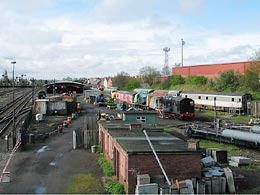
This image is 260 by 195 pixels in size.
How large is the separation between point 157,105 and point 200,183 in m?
43.7

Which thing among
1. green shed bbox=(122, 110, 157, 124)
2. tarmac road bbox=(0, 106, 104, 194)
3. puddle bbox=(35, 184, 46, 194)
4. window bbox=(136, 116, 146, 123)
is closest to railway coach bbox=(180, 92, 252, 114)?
green shed bbox=(122, 110, 157, 124)

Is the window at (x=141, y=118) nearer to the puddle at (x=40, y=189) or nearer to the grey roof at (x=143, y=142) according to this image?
the grey roof at (x=143, y=142)

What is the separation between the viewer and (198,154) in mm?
18047

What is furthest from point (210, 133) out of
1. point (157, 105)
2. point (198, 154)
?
point (157, 105)

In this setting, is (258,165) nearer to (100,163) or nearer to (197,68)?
(100,163)

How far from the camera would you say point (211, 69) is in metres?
92.8

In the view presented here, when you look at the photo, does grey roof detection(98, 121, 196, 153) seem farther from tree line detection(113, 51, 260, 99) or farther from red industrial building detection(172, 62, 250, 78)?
red industrial building detection(172, 62, 250, 78)

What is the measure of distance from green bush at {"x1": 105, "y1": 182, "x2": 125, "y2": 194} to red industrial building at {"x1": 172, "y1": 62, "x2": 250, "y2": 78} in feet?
208

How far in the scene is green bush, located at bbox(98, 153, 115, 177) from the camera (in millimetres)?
21219

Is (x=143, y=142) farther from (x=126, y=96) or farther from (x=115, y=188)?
(x=126, y=96)

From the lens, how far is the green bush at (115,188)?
58.6ft

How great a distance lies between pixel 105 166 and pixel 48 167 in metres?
3.74

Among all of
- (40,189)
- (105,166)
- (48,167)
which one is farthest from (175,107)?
(40,189)

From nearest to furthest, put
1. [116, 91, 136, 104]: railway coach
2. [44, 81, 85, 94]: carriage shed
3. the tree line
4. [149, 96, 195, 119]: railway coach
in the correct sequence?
[149, 96, 195, 119]: railway coach
the tree line
[116, 91, 136, 104]: railway coach
[44, 81, 85, 94]: carriage shed
